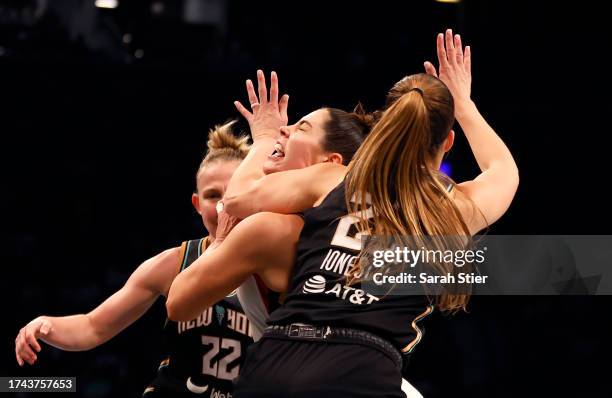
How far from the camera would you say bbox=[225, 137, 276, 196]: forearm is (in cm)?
215

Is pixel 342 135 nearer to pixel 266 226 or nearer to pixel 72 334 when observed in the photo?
pixel 266 226

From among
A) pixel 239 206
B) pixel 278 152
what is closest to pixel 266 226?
pixel 239 206

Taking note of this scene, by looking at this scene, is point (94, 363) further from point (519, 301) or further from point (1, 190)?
point (519, 301)

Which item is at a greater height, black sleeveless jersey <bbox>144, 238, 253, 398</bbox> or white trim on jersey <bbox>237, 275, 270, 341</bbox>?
white trim on jersey <bbox>237, 275, 270, 341</bbox>

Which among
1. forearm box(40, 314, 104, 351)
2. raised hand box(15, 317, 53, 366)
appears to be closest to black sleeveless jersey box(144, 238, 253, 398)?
forearm box(40, 314, 104, 351)

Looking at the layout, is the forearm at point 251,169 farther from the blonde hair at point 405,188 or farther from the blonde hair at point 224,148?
the blonde hair at point 224,148

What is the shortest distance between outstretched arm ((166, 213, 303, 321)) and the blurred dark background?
4.21 m

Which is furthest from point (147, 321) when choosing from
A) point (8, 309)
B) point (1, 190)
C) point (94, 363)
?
point (1, 190)

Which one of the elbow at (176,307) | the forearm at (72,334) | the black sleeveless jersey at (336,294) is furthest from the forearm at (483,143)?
the forearm at (72,334)

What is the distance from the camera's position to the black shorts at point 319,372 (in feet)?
5.94

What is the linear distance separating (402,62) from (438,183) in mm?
4639

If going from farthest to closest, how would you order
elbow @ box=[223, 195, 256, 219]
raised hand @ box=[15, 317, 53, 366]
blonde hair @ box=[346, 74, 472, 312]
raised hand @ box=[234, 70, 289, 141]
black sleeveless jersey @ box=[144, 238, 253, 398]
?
black sleeveless jersey @ box=[144, 238, 253, 398], raised hand @ box=[15, 317, 53, 366], raised hand @ box=[234, 70, 289, 141], elbow @ box=[223, 195, 256, 219], blonde hair @ box=[346, 74, 472, 312]

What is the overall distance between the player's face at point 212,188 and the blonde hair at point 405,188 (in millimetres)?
1132

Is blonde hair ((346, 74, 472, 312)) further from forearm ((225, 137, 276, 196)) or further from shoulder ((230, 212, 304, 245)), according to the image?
forearm ((225, 137, 276, 196))
